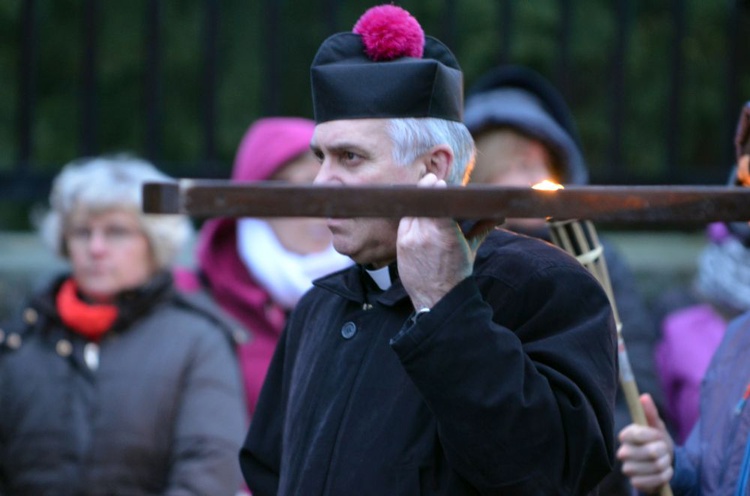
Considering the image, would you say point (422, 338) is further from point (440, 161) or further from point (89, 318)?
point (89, 318)

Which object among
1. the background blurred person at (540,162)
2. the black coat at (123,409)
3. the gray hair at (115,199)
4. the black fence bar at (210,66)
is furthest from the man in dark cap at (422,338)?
the black fence bar at (210,66)

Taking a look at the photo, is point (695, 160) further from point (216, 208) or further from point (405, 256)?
point (216, 208)

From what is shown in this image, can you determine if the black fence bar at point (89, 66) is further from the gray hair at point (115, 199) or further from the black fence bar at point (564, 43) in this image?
the black fence bar at point (564, 43)

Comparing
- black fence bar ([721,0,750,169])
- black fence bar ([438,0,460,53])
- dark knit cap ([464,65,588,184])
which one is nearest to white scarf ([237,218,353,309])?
dark knit cap ([464,65,588,184])

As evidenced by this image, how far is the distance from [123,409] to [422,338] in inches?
81.1

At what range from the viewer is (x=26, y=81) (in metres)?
5.46

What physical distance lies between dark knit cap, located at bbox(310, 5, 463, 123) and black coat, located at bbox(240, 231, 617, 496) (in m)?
0.30

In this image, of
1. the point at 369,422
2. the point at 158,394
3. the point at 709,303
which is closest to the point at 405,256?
the point at 369,422

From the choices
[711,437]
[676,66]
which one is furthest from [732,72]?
[711,437]

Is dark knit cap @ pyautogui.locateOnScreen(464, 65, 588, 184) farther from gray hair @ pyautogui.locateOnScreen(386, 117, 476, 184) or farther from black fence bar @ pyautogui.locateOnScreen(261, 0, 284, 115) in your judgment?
gray hair @ pyautogui.locateOnScreen(386, 117, 476, 184)

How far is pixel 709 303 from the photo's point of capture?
4680 mm

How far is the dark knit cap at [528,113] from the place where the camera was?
431 cm

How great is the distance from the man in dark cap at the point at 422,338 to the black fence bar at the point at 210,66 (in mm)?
2828

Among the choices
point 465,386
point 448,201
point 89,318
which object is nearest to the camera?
point 448,201
